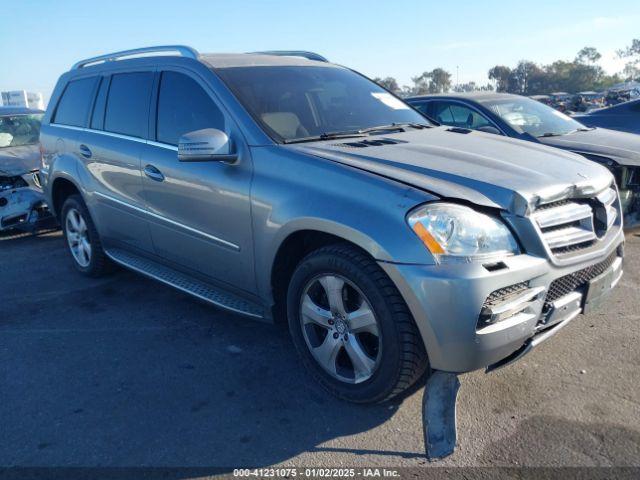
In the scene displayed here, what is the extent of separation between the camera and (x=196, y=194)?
12.0 feet

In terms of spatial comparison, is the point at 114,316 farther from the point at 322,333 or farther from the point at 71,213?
the point at 322,333

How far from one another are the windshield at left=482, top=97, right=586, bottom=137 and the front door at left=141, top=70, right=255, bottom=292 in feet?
13.2

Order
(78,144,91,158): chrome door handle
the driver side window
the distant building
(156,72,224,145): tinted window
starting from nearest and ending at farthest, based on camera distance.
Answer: (156,72,224,145): tinted window
(78,144,91,158): chrome door handle
the driver side window
the distant building

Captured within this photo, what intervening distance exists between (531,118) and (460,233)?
489cm

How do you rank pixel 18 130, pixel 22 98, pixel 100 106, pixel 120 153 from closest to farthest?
pixel 120 153, pixel 100 106, pixel 18 130, pixel 22 98

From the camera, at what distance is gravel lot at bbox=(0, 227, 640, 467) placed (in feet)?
8.86

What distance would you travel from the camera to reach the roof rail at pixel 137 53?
405 centimetres

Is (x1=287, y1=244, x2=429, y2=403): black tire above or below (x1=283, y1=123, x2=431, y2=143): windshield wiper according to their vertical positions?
below

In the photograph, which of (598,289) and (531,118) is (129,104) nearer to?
(598,289)

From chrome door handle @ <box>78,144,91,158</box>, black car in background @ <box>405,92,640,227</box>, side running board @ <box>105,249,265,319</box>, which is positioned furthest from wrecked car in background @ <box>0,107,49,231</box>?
black car in background @ <box>405,92,640,227</box>

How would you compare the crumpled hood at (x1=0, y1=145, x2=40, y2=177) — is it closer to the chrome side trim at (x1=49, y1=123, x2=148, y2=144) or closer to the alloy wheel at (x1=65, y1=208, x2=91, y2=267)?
the chrome side trim at (x1=49, y1=123, x2=148, y2=144)

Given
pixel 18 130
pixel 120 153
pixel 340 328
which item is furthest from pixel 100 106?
pixel 18 130

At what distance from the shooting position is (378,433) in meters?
2.84

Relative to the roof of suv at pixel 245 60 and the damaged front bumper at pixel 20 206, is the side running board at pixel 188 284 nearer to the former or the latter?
the roof of suv at pixel 245 60
